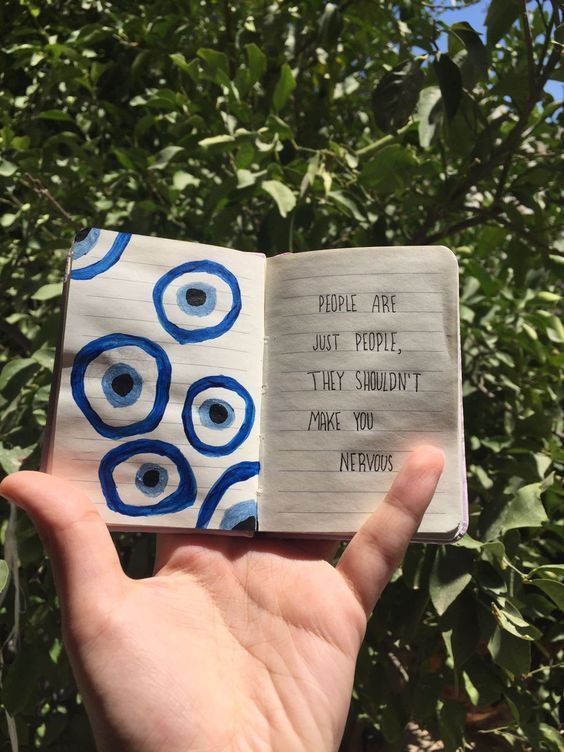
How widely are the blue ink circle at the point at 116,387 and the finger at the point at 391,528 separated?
1.07 feet

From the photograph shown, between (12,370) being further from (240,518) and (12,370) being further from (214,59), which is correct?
(214,59)

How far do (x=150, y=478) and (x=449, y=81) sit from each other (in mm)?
741

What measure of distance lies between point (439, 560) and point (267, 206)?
82 centimetres

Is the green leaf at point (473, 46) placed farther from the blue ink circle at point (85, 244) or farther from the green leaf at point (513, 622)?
the green leaf at point (513, 622)

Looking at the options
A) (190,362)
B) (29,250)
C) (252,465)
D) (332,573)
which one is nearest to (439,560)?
(332,573)

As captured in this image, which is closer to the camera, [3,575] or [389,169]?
[3,575]

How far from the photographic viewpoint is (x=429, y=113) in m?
1.04

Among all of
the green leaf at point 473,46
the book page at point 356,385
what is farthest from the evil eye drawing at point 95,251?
the green leaf at point 473,46

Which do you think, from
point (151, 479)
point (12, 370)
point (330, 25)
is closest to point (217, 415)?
point (151, 479)

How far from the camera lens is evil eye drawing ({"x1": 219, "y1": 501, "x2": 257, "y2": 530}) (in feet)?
2.60

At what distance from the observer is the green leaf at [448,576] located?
827 millimetres

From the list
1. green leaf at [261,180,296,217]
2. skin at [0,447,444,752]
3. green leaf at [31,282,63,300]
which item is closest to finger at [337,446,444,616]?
skin at [0,447,444,752]

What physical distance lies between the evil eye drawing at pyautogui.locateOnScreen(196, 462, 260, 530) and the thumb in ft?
0.41

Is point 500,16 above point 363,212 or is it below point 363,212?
above
